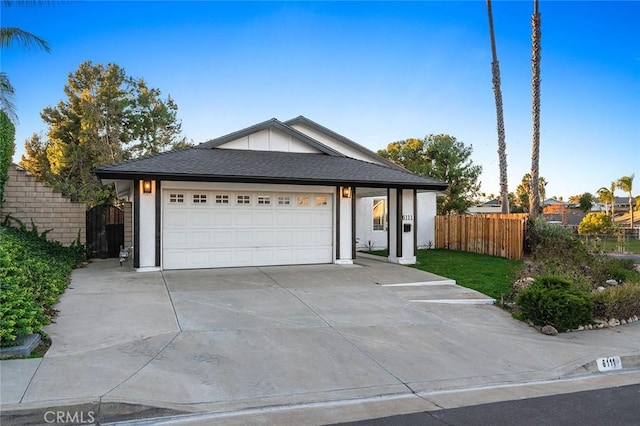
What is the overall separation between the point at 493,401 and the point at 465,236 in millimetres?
15223

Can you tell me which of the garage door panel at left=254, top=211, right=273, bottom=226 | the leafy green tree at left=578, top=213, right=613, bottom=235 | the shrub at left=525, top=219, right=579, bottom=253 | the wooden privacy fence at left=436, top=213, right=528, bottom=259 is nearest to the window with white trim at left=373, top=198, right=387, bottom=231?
the wooden privacy fence at left=436, top=213, right=528, bottom=259

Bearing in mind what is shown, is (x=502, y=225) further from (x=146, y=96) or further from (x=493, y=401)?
(x=146, y=96)

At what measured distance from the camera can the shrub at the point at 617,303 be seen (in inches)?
332

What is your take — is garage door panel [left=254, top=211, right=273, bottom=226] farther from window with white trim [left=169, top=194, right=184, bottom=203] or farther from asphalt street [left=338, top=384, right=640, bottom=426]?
asphalt street [left=338, top=384, right=640, bottom=426]

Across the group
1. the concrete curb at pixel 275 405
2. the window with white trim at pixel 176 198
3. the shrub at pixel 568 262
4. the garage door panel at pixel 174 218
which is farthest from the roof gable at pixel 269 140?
the concrete curb at pixel 275 405

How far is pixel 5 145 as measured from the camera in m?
12.8

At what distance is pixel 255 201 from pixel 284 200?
88cm

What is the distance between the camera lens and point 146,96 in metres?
28.3

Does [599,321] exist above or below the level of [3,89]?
below

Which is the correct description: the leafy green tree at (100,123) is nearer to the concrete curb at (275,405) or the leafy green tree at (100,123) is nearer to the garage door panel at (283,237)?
the garage door panel at (283,237)

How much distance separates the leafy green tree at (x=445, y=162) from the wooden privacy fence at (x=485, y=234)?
10180 millimetres

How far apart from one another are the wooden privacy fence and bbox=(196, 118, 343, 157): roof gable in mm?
7598

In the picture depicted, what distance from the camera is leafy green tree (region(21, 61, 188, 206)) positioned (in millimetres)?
27000

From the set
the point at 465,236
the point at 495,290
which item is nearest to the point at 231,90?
the point at 465,236
